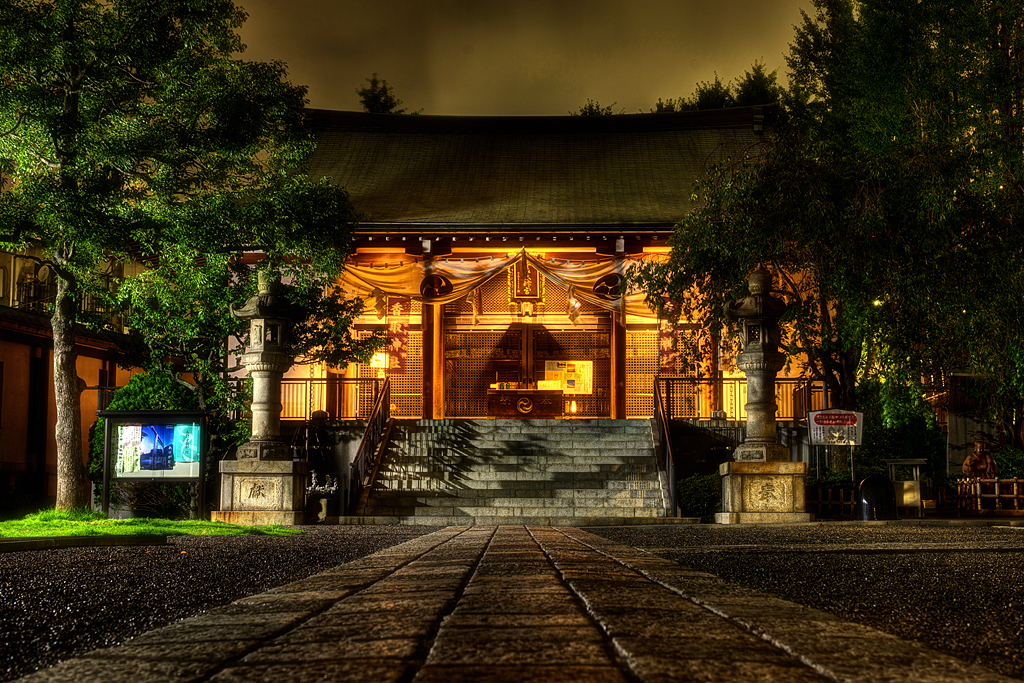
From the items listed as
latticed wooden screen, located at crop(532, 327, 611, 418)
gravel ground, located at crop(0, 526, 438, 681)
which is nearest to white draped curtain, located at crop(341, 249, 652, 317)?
latticed wooden screen, located at crop(532, 327, 611, 418)

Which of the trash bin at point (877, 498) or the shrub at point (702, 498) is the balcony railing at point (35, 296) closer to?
the shrub at point (702, 498)

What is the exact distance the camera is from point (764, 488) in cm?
1256

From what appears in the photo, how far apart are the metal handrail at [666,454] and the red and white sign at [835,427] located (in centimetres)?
229

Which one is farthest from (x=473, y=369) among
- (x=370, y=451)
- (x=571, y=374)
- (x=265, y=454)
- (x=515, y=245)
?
(x=265, y=454)

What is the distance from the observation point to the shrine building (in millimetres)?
19562

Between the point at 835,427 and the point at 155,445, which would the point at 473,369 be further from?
the point at 155,445

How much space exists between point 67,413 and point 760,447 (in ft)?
31.8

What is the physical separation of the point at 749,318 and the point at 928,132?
13.1 ft

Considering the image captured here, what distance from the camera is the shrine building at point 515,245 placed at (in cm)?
1956

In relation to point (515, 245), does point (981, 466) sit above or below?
below

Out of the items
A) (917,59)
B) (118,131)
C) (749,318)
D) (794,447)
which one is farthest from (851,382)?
(118,131)

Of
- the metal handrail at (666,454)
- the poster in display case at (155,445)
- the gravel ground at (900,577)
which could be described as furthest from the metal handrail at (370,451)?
the gravel ground at (900,577)

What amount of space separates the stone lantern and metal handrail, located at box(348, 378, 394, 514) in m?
5.98

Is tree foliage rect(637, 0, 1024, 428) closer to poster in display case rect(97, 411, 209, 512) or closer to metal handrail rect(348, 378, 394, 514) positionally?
metal handrail rect(348, 378, 394, 514)
